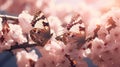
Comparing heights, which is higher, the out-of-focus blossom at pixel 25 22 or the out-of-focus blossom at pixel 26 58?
the out-of-focus blossom at pixel 25 22

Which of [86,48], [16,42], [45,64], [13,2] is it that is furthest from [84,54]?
[13,2]

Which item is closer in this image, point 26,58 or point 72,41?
point 72,41

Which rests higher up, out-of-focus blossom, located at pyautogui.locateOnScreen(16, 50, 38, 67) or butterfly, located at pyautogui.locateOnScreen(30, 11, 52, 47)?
butterfly, located at pyautogui.locateOnScreen(30, 11, 52, 47)

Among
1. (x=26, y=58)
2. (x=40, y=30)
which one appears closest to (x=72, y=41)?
(x=40, y=30)

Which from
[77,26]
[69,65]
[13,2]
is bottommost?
[69,65]

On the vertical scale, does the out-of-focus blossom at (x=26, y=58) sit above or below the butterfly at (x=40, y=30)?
below

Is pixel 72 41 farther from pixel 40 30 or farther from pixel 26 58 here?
pixel 26 58

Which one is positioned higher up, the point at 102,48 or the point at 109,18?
the point at 109,18

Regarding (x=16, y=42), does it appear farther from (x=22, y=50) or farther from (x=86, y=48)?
(x=86, y=48)
